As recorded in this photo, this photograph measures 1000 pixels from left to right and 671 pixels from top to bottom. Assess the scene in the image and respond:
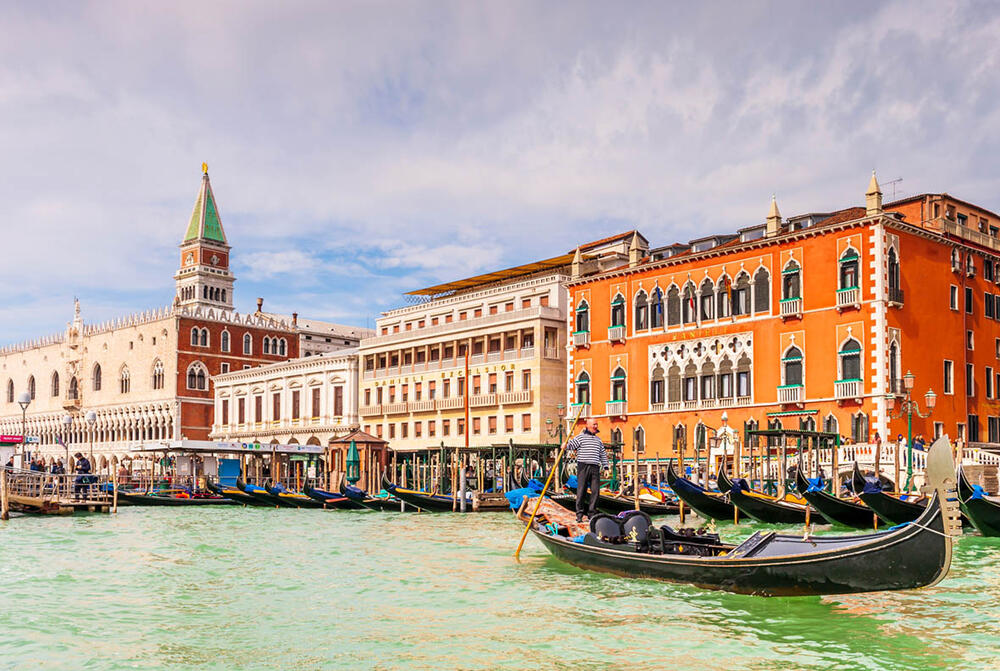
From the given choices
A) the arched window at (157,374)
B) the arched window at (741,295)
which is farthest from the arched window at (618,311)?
the arched window at (157,374)

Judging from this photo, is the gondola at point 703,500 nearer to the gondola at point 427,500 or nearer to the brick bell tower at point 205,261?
the gondola at point 427,500

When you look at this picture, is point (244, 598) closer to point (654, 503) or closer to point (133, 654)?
point (133, 654)

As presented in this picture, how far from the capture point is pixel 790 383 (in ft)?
104

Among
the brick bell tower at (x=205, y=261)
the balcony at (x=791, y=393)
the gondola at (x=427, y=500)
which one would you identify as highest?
the brick bell tower at (x=205, y=261)

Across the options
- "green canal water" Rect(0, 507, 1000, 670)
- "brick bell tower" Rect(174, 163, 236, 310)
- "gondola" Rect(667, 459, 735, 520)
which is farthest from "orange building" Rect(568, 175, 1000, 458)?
"brick bell tower" Rect(174, 163, 236, 310)

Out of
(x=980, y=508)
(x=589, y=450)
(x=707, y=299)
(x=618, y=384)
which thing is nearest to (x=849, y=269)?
(x=707, y=299)

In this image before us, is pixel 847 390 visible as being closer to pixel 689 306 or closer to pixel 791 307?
pixel 791 307

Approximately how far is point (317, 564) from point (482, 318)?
27.6m

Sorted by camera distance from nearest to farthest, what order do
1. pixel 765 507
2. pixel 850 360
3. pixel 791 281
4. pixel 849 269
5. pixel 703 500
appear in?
pixel 765 507 → pixel 703 500 → pixel 850 360 → pixel 849 269 → pixel 791 281

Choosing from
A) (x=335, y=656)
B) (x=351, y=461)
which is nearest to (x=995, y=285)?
(x=351, y=461)

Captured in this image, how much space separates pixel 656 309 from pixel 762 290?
4.29 metres

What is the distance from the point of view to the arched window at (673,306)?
35312 mm

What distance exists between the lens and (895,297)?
98.2ft

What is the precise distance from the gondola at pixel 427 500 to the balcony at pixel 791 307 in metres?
10.9
